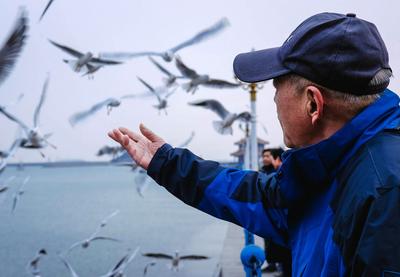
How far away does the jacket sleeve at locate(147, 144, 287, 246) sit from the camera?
142cm

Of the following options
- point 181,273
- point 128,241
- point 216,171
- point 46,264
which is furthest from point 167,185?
point 128,241

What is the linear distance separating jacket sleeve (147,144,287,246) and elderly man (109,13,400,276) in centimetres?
6

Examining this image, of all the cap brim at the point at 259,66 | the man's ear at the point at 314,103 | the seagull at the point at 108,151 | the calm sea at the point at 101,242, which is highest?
the cap brim at the point at 259,66

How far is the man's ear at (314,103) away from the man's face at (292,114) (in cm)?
1

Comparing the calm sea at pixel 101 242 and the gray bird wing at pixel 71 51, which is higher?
the gray bird wing at pixel 71 51

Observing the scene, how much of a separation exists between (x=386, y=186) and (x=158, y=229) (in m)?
16.4

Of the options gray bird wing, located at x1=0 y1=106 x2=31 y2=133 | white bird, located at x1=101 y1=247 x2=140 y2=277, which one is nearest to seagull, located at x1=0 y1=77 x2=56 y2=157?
gray bird wing, located at x1=0 y1=106 x2=31 y2=133

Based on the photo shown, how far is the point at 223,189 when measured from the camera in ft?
4.87

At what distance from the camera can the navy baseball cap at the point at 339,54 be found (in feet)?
3.45

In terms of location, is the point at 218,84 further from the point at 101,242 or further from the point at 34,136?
the point at 101,242

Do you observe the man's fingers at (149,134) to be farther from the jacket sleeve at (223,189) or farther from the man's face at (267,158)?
the man's face at (267,158)

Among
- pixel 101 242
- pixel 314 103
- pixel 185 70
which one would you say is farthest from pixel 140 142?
pixel 101 242

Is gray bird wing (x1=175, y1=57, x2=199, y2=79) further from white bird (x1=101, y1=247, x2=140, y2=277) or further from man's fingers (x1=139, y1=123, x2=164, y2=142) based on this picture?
man's fingers (x1=139, y1=123, x2=164, y2=142)

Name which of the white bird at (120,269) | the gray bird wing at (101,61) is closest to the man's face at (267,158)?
the gray bird wing at (101,61)
